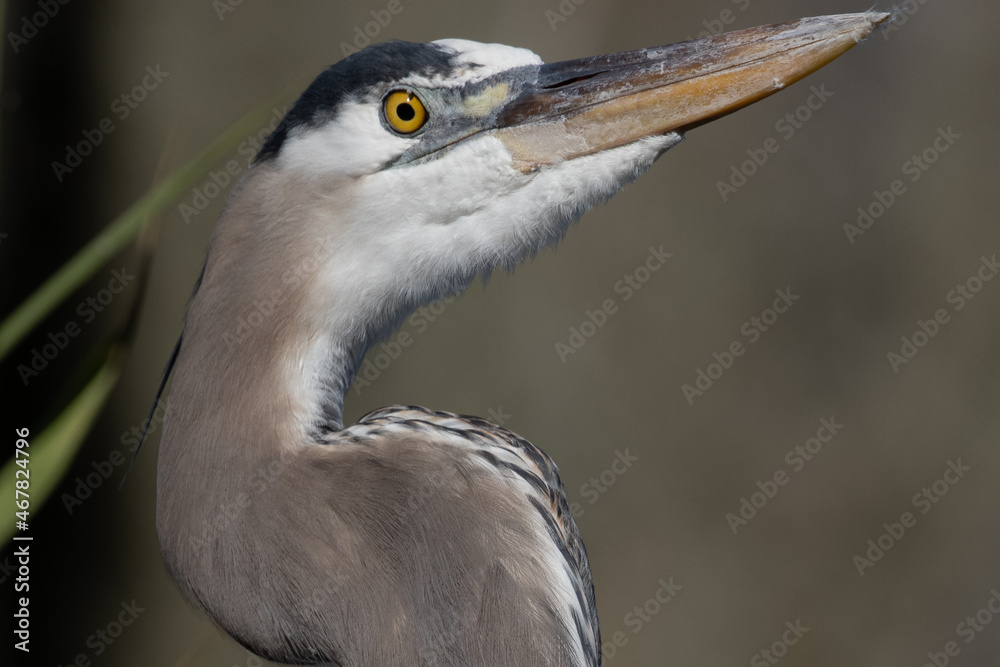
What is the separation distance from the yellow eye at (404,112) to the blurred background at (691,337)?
1558 millimetres

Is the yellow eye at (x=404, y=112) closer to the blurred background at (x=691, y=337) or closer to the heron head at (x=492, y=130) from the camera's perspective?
the heron head at (x=492, y=130)

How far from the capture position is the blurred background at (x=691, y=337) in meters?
2.61

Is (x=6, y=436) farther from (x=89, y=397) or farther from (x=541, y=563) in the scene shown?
(x=541, y=563)

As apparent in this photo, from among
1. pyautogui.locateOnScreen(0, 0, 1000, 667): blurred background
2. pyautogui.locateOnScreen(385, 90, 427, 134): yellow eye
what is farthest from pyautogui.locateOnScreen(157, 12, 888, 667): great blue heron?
pyautogui.locateOnScreen(0, 0, 1000, 667): blurred background

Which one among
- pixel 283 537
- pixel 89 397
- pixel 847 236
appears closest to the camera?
pixel 283 537

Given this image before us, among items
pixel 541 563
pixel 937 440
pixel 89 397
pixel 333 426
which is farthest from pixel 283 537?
pixel 937 440

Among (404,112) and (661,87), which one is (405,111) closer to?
(404,112)

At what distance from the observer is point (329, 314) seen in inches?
43.4

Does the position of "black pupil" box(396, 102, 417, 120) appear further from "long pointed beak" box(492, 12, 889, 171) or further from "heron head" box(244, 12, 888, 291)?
"long pointed beak" box(492, 12, 889, 171)

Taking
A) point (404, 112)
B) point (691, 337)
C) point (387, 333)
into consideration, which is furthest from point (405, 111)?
point (691, 337)

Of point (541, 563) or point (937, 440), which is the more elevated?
point (541, 563)

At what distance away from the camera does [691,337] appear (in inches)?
115

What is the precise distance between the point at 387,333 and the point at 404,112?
32cm

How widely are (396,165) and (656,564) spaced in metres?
2.27
